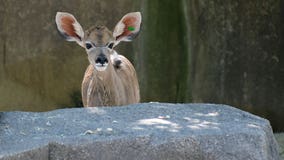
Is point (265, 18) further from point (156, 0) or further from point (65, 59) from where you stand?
point (65, 59)

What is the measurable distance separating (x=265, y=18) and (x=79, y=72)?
7.51 feet

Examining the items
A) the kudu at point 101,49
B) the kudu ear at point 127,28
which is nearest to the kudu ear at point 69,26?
the kudu at point 101,49

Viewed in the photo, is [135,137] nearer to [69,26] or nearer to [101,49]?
[101,49]

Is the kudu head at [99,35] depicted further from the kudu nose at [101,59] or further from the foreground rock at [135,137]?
the foreground rock at [135,137]

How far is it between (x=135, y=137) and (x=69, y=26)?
333cm

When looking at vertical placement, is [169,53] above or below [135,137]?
below

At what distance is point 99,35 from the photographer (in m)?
6.89

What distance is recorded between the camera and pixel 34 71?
29.7ft

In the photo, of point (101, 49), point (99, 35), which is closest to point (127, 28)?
point (99, 35)

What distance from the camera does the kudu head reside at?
22.0 ft

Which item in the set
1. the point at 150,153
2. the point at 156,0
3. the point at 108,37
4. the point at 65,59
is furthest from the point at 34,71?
the point at 150,153

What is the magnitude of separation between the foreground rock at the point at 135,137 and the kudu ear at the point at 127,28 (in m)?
2.74

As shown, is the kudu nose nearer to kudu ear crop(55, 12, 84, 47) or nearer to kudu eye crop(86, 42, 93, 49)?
kudu eye crop(86, 42, 93, 49)

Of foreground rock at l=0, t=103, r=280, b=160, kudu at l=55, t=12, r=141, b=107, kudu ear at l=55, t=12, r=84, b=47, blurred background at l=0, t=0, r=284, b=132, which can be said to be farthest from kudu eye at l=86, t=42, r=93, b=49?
foreground rock at l=0, t=103, r=280, b=160
